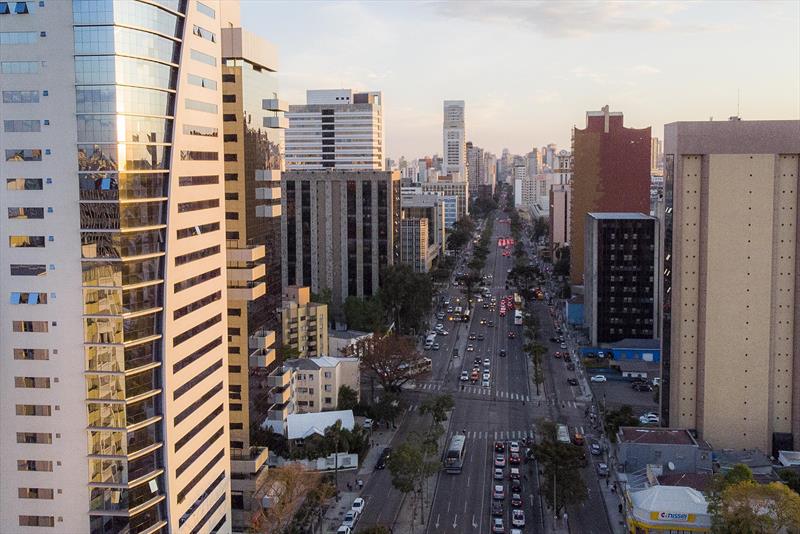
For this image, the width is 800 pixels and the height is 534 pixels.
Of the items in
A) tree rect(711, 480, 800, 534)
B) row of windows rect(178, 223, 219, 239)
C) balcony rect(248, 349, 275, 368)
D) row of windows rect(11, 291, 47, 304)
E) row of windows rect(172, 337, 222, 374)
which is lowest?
tree rect(711, 480, 800, 534)

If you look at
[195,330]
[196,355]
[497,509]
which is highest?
[195,330]

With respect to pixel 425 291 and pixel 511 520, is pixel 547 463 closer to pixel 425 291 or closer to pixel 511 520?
pixel 511 520

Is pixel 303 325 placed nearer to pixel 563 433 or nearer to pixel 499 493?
pixel 563 433

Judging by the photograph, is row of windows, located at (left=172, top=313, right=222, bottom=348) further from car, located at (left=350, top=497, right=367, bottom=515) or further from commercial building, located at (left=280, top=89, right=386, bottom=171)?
commercial building, located at (left=280, top=89, right=386, bottom=171)

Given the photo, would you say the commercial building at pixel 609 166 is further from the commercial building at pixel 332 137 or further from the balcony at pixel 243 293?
the balcony at pixel 243 293

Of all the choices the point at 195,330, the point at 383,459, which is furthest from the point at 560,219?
the point at 195,330

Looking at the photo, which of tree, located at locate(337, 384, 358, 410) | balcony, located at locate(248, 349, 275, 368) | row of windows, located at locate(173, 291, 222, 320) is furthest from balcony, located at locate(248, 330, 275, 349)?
tree, located at locate(337, 384, 358, 410)

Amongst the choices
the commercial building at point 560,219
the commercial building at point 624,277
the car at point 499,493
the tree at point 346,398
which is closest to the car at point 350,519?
the car at point 499,493
